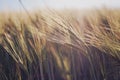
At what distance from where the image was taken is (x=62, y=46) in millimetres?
1956

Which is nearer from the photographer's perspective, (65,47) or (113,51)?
(113,51)

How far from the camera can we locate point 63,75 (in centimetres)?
195

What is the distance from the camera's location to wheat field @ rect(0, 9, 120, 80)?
181cm

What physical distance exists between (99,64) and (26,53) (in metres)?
0.43

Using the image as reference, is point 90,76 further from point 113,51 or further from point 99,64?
point 113,51

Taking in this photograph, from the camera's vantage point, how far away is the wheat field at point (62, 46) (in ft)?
5.92

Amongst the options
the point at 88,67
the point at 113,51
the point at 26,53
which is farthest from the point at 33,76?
the point at 113,51

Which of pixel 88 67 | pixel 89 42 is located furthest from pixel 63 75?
pixel 89 42

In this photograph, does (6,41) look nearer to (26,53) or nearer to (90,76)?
(26,53)

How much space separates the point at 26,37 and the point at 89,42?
0.39 m

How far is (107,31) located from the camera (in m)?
1.87

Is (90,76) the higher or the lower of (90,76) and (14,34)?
the lower

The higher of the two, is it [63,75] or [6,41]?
[6,41]

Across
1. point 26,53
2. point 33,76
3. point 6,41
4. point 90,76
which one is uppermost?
point 6,41
